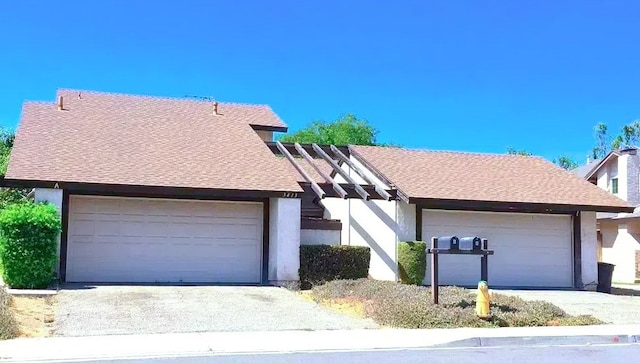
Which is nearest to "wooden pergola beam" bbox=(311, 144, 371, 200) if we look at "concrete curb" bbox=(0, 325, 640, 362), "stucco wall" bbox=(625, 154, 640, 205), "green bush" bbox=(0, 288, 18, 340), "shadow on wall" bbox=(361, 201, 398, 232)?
"shadow on wall" bbox=(361, 201, 398, 232)

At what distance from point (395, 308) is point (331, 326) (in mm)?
1679

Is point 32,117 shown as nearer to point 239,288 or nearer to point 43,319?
point 239,288

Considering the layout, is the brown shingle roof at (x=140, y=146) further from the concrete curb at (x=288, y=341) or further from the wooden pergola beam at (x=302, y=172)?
the concrete curb at (x=288, y=341)

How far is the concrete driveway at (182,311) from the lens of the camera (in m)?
13.2

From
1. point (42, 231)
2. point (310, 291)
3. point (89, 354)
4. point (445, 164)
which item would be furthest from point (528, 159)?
point (89, 354)

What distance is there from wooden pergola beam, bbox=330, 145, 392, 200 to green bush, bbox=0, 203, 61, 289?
28.9 feet

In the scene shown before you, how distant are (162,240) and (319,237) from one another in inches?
179

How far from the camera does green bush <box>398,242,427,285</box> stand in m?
20.6

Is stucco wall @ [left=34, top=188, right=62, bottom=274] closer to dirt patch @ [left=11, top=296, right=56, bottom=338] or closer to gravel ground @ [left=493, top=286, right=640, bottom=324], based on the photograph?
dirt patch @ [left=11, top=296, right=56, bottom=338]

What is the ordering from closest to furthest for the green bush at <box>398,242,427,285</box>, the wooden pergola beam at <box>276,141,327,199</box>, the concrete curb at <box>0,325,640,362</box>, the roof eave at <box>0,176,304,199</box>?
the concrete curb at <box>0,325,640,362</box> < the roof eave at <box>0,176,304,199</box> < the wooden pergola beam at <box>276,141,327,199</box> < the green bush at <box>398,242,427,285</box>

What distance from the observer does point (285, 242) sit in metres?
19.8

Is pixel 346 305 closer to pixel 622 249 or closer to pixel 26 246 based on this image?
pixel 26 246

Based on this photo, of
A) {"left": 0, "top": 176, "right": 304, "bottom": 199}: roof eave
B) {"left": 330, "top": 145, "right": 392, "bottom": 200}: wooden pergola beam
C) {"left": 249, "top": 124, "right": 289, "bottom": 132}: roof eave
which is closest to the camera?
{"left": 0, "top": 176, "right": 304, "bottom": 199}: roof eave

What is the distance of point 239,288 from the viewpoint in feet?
62.7
